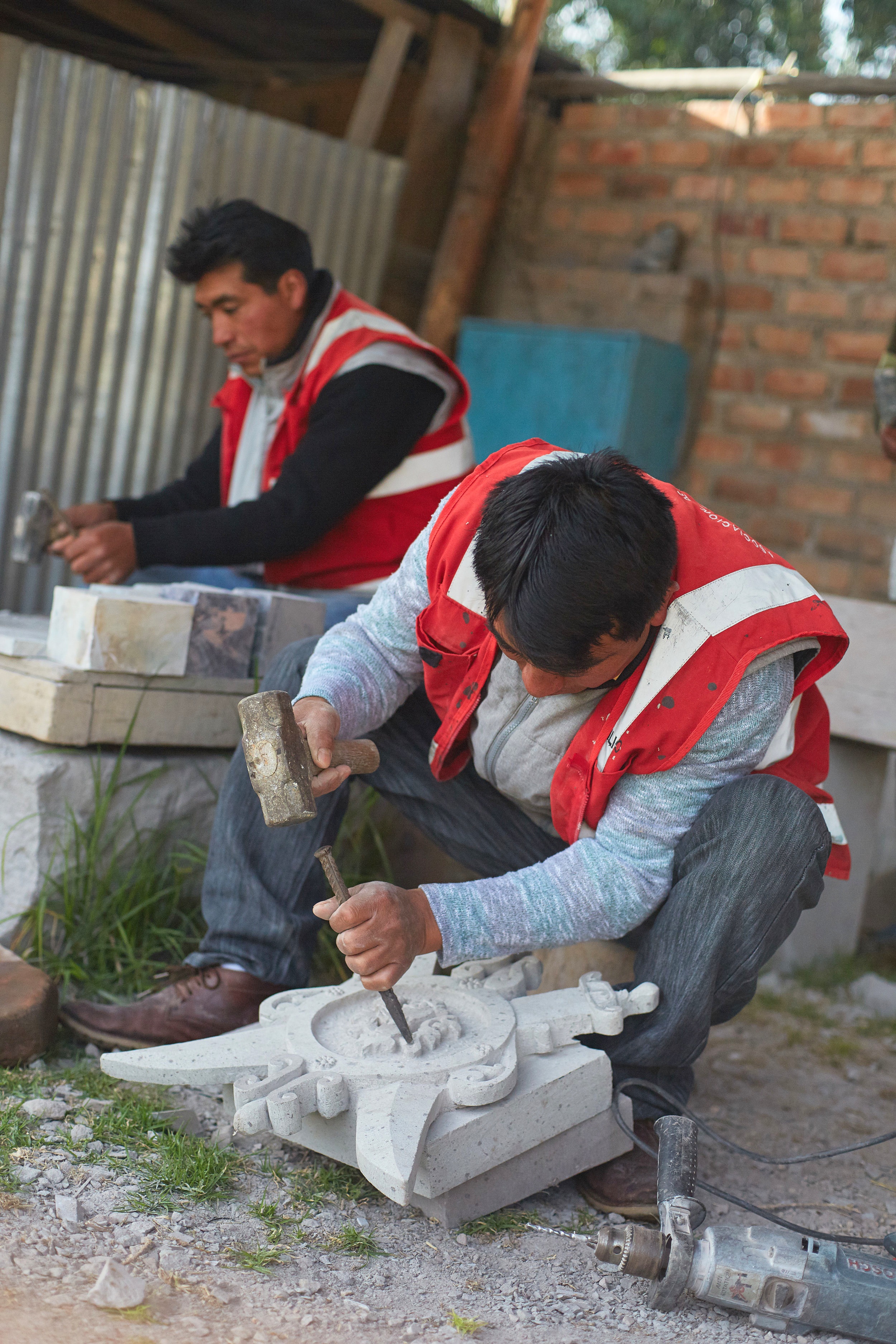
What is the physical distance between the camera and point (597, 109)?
186 inches

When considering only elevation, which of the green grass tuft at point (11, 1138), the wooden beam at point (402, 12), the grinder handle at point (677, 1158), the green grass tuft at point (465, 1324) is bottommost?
the green grass tuft at point (11, 1138)

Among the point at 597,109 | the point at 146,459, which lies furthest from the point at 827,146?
the point at 146,459

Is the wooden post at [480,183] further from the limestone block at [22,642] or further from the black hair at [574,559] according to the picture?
the black hair at [574,559]

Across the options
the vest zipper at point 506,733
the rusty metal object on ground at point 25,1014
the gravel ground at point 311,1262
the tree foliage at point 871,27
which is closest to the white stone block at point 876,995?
the gravel ground at point 311,1262

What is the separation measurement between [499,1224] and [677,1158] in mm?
325

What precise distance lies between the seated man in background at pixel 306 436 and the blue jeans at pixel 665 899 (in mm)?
825

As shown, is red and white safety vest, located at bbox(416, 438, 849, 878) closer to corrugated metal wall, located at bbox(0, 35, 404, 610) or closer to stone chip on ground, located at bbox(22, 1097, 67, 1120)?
stone chip on ground, located at bbox(22, 1097, 67, 1120)

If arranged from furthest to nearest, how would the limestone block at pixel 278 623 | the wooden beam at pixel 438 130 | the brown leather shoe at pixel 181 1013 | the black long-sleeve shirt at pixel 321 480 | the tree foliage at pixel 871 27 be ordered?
the tree foliage at pixel 871 27, the wooden beam at pixel 438 130, the black long-sleeve shirt at pixel 321 480, the limestone block at pixel 278 623, the brown leather shoe at pixel 181 1013

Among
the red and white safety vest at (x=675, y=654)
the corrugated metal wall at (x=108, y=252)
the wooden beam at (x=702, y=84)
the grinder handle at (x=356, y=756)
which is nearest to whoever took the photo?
the red and white safety vest at (x=675, y=654)

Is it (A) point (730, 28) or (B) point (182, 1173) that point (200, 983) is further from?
(A) point (730, 28)

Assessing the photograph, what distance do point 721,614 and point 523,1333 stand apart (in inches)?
40.4

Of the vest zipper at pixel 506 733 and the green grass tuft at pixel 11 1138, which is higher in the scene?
the vest zipper at pixel 506 733

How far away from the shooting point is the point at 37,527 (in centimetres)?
324

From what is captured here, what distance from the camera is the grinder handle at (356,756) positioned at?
6.59 feet
